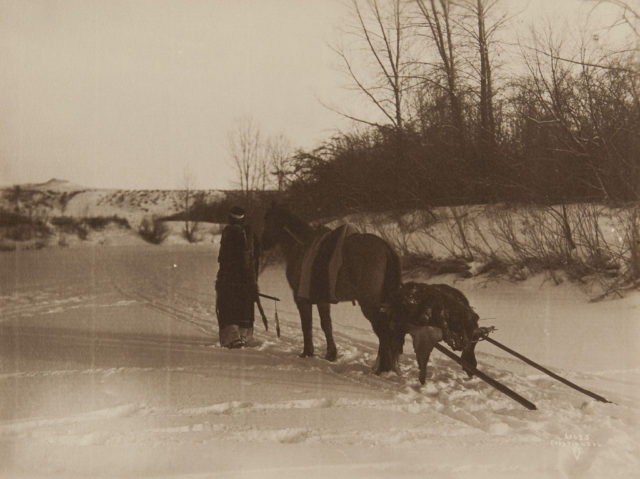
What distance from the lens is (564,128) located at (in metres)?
8.51

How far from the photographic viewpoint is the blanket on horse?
19.7ft

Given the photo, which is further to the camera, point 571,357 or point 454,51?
point 454,51

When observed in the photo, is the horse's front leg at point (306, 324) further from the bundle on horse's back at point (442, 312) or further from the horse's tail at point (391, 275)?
the bundle on horse's back at point (442, 312)

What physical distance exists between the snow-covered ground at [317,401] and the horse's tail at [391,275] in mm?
810

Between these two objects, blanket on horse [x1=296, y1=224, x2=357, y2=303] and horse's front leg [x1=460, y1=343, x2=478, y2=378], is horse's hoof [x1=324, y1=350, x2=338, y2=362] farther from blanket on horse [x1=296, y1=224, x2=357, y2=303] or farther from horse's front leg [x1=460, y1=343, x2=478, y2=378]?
horse's front leg [x1=460, y1=343, x2=478, y2=378]

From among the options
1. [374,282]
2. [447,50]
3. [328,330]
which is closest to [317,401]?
[374,282]

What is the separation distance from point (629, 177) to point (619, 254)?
1012mm

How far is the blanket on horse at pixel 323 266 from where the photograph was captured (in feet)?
19.7

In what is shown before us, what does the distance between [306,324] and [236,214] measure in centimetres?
142

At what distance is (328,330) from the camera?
6496mm

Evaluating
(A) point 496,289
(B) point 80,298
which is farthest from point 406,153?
(B) point 80,298

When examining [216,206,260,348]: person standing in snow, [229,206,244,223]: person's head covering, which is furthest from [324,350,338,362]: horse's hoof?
[229,206,244,223]: person's head covering

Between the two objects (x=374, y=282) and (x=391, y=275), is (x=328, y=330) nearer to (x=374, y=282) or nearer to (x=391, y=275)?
(x=374, y=282)

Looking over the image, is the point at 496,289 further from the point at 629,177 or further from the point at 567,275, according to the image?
the point at 629,177
